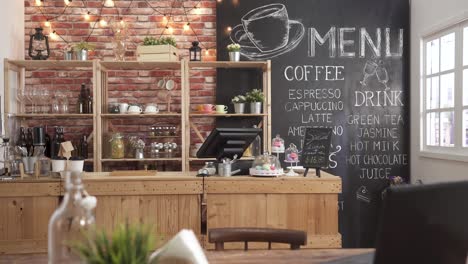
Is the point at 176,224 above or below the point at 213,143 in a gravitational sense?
below

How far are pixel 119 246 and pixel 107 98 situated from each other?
4562 mm

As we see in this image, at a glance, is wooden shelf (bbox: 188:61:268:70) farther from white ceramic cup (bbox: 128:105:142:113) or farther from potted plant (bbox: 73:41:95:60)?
potted plant (bbox: 73:41:95:60)

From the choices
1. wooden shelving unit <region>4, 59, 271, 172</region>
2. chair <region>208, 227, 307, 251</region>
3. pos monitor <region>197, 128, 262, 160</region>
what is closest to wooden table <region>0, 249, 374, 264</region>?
chair <region>208, 227, 307, 251</region>

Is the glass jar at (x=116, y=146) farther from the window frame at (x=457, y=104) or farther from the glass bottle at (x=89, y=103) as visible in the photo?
the window frame at (x=457, y=104)

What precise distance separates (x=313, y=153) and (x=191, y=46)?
7.24 feet

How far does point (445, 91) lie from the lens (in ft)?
16.0

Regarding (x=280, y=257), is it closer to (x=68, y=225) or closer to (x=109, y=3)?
(x=68, y=225)

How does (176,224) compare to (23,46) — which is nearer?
(176,224)

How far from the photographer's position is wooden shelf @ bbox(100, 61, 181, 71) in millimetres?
5094

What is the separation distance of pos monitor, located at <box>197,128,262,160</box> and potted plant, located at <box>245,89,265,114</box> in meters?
1.32

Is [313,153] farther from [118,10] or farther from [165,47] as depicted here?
[118,10]

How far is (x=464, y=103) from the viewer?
4457 millimetres

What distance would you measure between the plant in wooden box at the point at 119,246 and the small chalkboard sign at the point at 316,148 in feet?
9.49

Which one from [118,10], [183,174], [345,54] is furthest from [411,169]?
[118,10]
